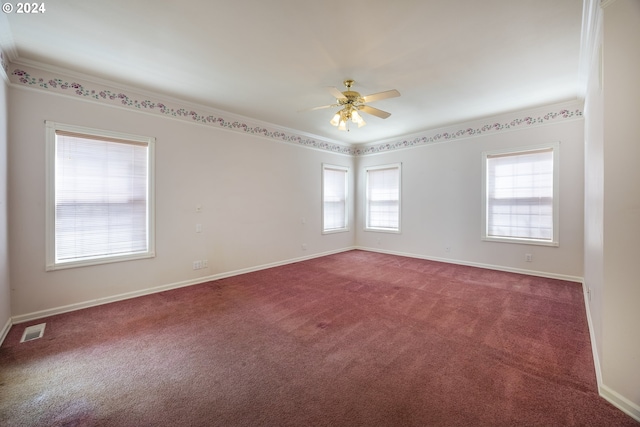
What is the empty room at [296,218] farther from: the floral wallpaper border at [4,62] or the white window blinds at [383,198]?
the white window blinds at [383,198]

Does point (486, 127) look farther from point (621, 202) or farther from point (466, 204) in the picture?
point (621, 202)

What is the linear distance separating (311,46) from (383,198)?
172 inches

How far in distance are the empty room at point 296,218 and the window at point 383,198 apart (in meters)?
0.85

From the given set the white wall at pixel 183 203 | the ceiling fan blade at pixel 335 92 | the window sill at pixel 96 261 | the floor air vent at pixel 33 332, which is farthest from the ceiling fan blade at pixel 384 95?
the floor air vent at pixel 33 332

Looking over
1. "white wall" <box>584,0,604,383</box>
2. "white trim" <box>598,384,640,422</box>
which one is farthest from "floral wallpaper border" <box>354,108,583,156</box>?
"white trim" <box>598,384,640,422</box>

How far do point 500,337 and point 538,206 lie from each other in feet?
9.87

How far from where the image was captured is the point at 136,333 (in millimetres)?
2588

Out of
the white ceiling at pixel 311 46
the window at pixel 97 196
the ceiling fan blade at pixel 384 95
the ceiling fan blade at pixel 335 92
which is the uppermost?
the white ceiling at pixel 311 46

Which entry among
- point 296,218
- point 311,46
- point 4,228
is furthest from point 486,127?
point 4,228

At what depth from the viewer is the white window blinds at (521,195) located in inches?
169

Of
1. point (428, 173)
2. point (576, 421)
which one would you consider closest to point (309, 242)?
point (428, 173)

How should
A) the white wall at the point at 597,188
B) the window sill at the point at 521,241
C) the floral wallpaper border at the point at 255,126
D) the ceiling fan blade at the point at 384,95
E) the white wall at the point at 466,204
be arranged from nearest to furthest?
1. the white wall at the point at 597,188
2. the ceiling fan blade at the point at 384,95
3. the floral wallpaper border at the point at 255,126
4. the white wall at the point at 466,204
5. the window sill at the point at 521,241

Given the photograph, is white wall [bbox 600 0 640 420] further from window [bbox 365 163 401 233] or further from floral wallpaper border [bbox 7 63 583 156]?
window [bbox 365 163 401 233]

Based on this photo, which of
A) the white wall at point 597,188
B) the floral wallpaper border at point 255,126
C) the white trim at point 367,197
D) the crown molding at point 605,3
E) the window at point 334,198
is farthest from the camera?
the window at point 334,198
